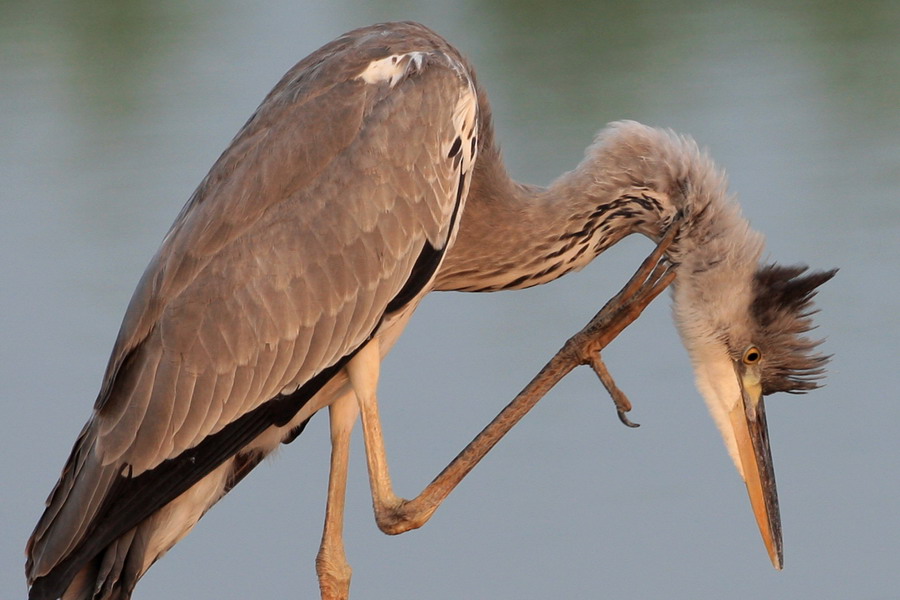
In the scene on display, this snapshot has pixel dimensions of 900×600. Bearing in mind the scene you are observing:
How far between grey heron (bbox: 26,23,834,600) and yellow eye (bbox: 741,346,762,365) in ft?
0.49

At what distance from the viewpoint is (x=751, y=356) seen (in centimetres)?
549

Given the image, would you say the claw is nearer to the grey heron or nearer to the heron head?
the heron head

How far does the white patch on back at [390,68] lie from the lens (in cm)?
503

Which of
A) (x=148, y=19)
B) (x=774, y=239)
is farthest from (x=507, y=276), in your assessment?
(x=148, y=19)

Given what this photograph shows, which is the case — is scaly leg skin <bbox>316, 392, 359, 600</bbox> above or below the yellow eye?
below

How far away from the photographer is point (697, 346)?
5.51 meters

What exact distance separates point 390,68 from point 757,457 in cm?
177

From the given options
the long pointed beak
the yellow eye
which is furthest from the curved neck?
the long pointed beak

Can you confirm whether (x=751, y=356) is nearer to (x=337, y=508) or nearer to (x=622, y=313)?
(x=622, y=313)

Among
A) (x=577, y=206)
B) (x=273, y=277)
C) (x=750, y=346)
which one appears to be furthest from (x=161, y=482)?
(x=750, y=346)

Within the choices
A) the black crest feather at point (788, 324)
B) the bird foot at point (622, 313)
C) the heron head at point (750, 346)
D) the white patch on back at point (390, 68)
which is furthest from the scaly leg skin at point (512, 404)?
the white patch on back at point (390, 68)

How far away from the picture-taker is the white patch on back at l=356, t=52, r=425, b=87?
5.03 m

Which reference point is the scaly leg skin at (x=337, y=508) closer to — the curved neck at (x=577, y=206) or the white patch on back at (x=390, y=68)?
the curved neck at (x=577, y=206)

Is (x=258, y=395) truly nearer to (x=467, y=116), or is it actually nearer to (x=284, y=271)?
(x=284, y=271)
